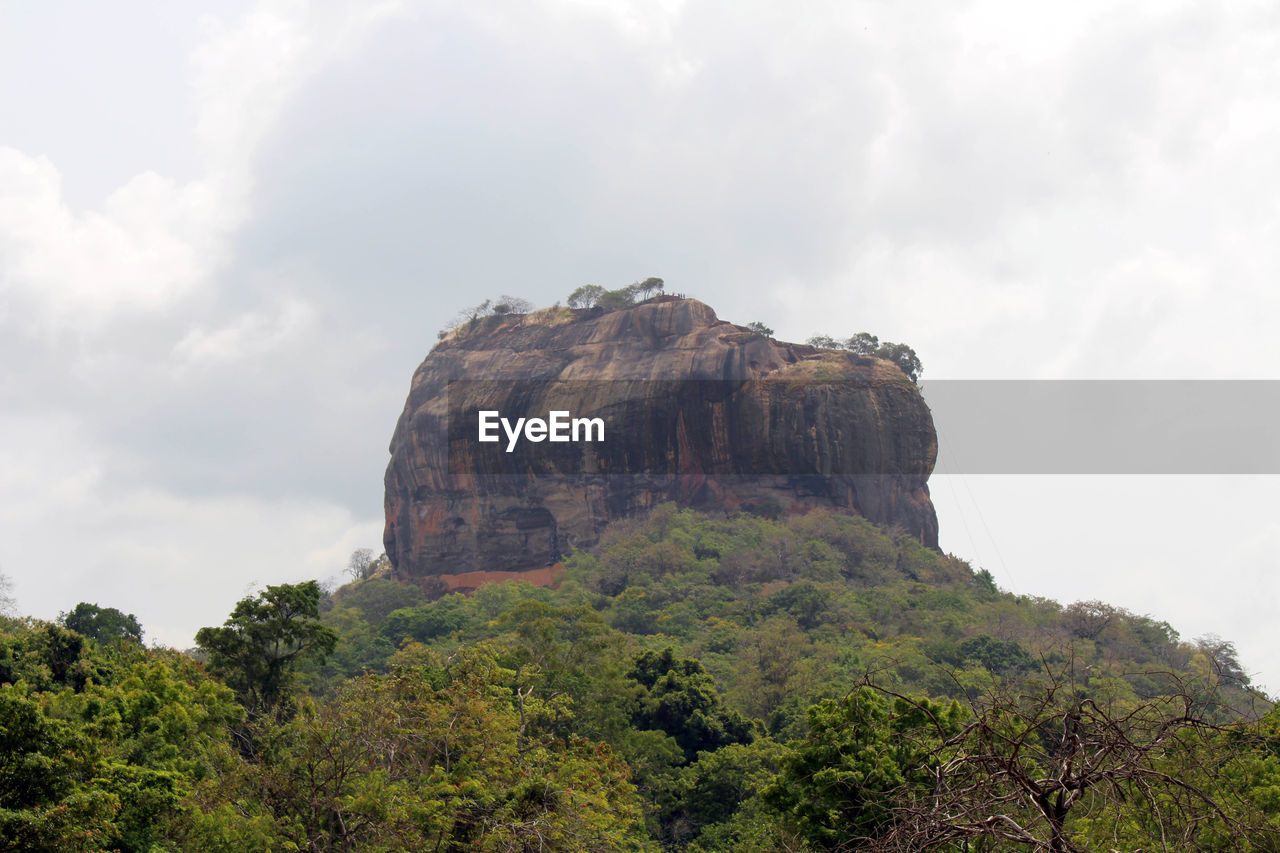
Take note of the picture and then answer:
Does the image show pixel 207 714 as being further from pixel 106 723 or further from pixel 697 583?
pixel 697 583

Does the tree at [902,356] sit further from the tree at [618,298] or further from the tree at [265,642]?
the tree at [265,642]

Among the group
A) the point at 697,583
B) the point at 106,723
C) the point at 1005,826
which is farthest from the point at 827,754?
the point at 697,583

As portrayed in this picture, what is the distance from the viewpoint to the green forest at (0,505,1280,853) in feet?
17.9

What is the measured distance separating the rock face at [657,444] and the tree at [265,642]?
35195mm

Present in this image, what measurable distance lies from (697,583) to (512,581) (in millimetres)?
12363

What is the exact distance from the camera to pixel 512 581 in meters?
60.8

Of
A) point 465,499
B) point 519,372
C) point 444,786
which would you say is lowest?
point 444,786

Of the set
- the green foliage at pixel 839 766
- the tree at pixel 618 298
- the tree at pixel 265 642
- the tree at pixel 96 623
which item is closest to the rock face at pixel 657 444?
the tree at pixel 618 298

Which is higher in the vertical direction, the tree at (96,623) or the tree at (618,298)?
the tree at (618,298)

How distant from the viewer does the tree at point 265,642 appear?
26547 millimetres

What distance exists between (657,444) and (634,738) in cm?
3611

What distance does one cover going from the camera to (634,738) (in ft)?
87.2

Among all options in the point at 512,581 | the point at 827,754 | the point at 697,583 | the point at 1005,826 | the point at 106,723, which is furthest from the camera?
the point at 512,581

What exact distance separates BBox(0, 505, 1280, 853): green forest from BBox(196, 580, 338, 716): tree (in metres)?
0.07
